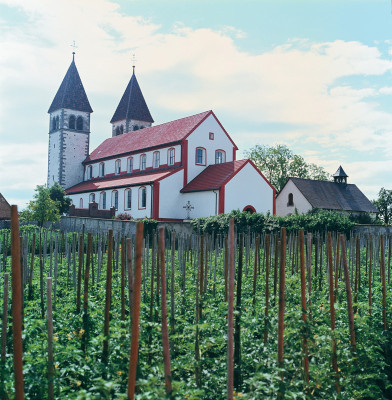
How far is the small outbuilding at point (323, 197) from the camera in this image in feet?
160

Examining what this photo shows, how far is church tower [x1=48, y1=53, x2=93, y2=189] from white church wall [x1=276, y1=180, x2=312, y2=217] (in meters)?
22.9

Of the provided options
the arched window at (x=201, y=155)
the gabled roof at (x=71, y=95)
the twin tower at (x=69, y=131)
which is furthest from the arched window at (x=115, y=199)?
the gabled roof at (x=71, y=95)

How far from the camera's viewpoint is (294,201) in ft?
163

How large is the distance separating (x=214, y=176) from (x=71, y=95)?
938 inches

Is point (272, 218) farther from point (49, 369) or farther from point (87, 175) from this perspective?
point (87, 175)

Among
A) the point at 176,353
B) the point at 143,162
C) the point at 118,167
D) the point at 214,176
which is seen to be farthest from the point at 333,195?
the point at 176,353

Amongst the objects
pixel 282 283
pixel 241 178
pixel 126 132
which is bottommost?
pixel 282 283

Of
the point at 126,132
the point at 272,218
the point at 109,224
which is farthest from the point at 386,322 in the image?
the point at 126,132

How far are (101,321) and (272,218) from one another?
70.5 ft

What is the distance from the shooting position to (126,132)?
55594 mm

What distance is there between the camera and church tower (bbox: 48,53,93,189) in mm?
50312

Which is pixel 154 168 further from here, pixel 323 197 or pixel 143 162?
pixel 323 197

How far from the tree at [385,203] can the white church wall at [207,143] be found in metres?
36.3

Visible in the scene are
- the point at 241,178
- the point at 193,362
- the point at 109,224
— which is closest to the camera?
the point at 193,362
